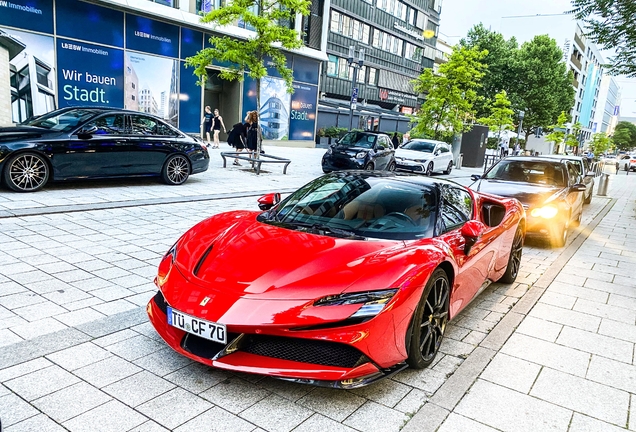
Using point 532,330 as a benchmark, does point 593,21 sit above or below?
above

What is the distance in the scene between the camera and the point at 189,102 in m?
21.6

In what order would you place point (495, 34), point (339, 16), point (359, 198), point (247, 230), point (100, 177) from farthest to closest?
1. point (495, 34)
2. point (339, 16)
3. point (100, 177)
4. point (359, 198)
5. point (247, 230)

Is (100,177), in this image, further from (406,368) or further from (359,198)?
(406,368)

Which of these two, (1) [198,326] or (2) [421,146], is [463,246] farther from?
(2) [421,146]

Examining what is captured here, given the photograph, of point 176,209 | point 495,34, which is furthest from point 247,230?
point 495,34

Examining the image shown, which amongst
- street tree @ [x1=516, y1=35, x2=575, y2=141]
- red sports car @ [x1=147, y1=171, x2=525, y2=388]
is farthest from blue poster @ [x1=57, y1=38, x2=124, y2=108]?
street tree @ [x1=516, y1=35, x2=575, y2=141]

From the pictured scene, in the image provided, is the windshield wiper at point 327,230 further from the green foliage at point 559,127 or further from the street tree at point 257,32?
the green foliage at point 559,127

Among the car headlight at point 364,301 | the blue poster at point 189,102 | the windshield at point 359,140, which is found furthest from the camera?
the blue poster at point 189,102

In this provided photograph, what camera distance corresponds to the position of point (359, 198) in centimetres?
417

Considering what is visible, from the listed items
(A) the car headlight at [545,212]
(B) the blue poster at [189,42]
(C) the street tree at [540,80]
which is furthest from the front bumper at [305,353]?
(C) the street tree at [540,80]

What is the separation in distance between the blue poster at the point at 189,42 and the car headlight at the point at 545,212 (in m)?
17.6

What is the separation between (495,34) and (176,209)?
150ft

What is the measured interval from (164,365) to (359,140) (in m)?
14.5

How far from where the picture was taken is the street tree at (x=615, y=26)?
1186 centimetres
